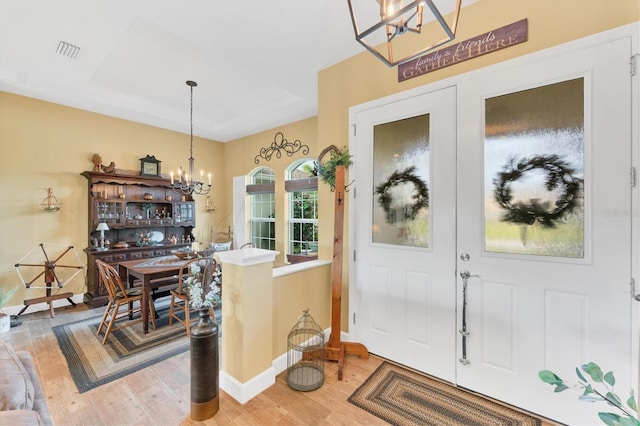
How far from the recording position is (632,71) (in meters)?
1.62

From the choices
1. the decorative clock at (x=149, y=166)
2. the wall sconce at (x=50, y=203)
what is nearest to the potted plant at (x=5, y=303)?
the wall sconce at (x=50, y=203)

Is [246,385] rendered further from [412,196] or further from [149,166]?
[149,166]

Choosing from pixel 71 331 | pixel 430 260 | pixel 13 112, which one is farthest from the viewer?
pixel 13 112

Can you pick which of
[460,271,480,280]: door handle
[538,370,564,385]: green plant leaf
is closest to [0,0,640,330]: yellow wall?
[460,271,480,280]: door handle

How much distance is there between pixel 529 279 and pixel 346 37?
8.35ft

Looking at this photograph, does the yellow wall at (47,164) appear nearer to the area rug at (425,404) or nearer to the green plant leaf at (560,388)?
the area rug at (425,404)

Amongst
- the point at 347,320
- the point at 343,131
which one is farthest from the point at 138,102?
the point at 347,320

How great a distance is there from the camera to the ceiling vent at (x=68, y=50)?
2788 mm

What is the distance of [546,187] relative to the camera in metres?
1.87

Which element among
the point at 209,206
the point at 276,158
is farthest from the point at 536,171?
the point at 209,206

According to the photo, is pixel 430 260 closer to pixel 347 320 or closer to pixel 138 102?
pixel 347 320

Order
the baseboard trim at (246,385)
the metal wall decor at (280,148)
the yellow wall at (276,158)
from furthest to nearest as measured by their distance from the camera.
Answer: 1. the metal wall decor at (280,148)
2. the yellow wall at (276,158)
3. the baseboard trim at (246,385)

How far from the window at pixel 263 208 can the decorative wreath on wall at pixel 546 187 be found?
168 inches

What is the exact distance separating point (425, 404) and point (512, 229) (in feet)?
4.75
